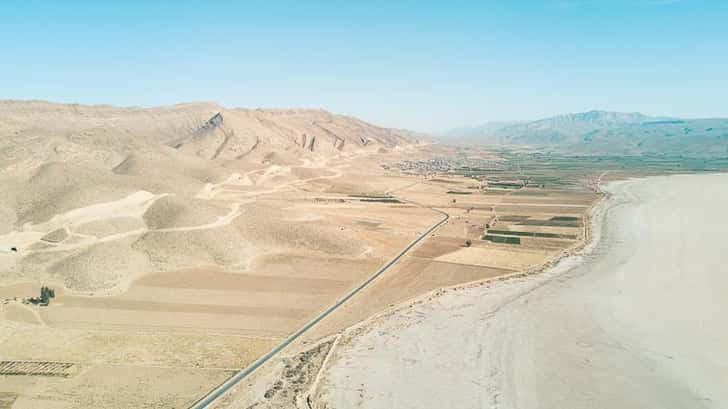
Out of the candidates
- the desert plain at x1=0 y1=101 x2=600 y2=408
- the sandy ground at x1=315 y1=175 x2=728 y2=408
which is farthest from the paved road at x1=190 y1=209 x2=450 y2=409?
the sandy ground at x1=315 y1=175 x2=728 y2=408

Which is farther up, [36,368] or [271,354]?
[36,368]

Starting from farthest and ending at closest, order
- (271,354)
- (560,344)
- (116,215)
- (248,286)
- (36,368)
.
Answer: (116,215)
(248,286)
(560,344)
(271,354)
(36,368)

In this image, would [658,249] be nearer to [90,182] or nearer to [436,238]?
[436,238]

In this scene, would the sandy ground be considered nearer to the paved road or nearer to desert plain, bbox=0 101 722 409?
desert plain, bbox=0 101 722 409

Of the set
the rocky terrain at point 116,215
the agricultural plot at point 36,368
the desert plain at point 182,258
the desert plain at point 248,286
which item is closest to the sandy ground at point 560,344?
the desert plain at point 248,286

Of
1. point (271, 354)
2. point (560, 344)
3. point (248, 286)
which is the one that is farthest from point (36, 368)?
point (560, 344)

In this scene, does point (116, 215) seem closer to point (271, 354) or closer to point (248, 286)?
point (248, 286)

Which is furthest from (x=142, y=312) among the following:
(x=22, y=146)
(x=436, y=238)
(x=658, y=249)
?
(x=22, y=146)

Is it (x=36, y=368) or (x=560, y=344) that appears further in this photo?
(x=560, y=344)
